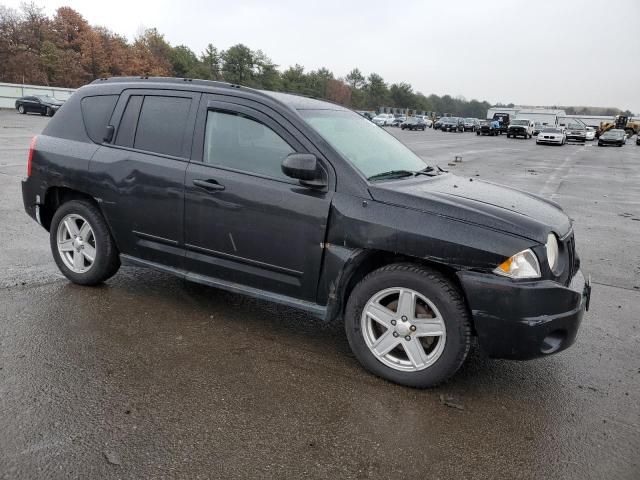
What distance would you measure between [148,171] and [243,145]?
0.85m

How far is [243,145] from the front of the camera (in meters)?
3.96

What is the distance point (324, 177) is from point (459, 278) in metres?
1.09

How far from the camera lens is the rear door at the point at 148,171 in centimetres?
417

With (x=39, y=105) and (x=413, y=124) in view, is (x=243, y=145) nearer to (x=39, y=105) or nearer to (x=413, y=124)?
(x=39, y=105)

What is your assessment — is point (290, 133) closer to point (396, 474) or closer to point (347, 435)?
point (347, 435)

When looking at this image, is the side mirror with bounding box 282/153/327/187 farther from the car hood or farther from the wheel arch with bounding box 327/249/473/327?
the wheel arch with bounding box 327/249/473/327

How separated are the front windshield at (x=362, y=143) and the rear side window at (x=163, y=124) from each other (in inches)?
39.4

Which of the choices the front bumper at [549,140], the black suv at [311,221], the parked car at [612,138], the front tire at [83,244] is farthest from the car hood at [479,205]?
the parked car at [612,138]

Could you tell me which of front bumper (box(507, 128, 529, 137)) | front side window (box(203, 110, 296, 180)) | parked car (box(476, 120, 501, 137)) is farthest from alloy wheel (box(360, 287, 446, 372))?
parked car (box(476, 120, 501, 137))

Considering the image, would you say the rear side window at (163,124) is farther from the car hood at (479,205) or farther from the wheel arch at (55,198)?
the car hood at (479,205)

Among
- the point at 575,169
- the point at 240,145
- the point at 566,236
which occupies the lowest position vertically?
the point at 575,169

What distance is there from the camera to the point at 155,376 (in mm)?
3383

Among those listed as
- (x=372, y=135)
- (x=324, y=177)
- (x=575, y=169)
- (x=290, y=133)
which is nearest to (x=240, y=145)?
(x=290, y=133)

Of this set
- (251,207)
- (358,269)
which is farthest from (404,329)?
(251,207)
